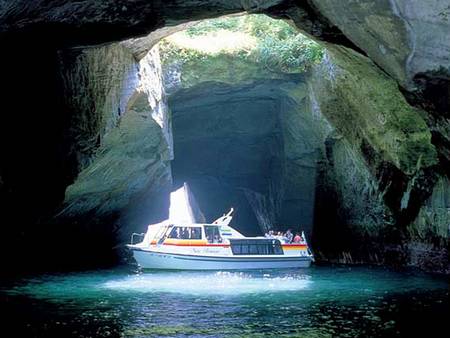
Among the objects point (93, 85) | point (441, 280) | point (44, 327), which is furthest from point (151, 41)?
point (441, 280)

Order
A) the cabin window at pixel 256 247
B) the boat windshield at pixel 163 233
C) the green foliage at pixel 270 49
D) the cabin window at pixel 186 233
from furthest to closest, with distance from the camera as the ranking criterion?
the cabin window at pixel 256 247
the cabin window at pixel 186 233
the boat windshield at pixel 163 233
the green foliage at pixel 270 49

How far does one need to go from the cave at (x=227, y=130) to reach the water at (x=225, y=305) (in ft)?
9.08

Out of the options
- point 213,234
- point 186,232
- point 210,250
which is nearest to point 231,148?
point 213,234

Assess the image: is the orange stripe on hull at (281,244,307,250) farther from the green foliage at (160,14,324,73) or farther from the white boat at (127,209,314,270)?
the green foliage at (160,14,324,73)

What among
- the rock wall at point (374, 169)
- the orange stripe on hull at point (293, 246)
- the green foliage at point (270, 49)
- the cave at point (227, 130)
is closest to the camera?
the cave at point (227, 130)

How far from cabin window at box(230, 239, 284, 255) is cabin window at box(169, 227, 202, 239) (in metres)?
1.56

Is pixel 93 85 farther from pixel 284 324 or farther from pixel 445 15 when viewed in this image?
pixel 445 15

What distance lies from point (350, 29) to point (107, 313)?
7.52 m

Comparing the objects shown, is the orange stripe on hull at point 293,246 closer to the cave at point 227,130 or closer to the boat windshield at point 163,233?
the cave at point 227,130

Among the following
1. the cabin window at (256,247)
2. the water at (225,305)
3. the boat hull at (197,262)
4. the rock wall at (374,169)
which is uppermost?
the rock wall at (374,169)

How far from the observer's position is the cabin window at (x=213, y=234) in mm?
27578

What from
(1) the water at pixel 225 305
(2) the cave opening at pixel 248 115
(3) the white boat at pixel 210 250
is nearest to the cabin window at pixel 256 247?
(3) the white boat at pixel 210 250

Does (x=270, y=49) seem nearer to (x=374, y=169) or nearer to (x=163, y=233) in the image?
(x=374, y=169)

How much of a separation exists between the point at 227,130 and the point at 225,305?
57.7 ft
